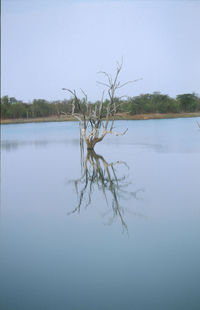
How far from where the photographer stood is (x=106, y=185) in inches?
376

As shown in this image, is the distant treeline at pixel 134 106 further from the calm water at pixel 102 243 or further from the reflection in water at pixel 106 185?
the calm water at pixel 102 243

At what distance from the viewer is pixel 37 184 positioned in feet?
34.1

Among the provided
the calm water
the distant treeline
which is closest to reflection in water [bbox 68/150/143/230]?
the calm water

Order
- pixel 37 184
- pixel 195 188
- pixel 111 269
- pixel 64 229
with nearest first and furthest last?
pixel 111 269
pixel 64 229
pixel 195 188
pixel 37 184

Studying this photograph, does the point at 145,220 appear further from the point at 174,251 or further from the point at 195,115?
the point at 195,115

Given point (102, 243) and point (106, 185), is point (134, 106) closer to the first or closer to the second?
point (106, 185)

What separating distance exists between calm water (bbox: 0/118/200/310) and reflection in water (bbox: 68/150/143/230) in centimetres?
3

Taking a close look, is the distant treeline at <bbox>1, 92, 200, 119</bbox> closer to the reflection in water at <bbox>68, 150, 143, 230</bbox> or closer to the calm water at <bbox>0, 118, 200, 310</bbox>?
the reflection in water at <bbox>68, 150, 143, 230</bbox>

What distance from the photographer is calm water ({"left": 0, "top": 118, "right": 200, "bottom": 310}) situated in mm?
3596

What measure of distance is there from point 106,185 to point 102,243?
450 cm

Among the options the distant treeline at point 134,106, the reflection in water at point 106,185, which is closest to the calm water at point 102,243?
the reflection in water at point 106,185

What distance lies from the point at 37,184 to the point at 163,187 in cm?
410

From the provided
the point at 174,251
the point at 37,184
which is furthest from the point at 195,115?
the point at 174,251

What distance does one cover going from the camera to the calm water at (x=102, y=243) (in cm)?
360
